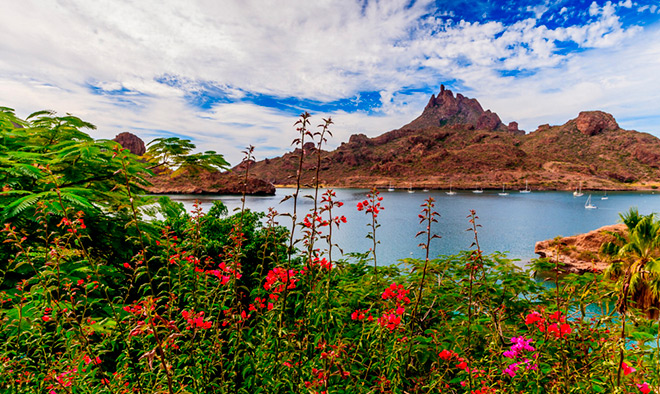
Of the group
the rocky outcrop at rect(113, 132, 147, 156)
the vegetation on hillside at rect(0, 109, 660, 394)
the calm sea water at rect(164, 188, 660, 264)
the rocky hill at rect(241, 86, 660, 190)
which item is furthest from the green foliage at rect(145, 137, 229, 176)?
the rocky hill at rect(241, 86, 660, 190)

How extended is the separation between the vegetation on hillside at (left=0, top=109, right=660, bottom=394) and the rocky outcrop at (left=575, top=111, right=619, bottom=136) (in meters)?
169

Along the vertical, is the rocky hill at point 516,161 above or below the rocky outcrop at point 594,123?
below

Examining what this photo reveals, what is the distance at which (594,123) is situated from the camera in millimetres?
125562

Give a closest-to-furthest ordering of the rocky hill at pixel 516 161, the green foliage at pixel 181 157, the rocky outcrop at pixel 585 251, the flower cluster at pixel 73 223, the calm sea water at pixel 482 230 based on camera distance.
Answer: the flower cluster at pixel 73 223
the green foliage at pixel 181 157
the rocky outcrop at pixel 585 251
the calm sea water at pixel 482 230
the rocky hill at pixel 516 161

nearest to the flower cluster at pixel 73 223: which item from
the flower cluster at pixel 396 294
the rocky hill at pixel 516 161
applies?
the flower cluster at pixel 396 294

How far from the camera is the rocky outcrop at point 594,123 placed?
12619 cm

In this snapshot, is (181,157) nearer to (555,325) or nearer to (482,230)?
(555,325)

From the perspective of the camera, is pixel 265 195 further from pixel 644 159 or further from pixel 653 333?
pixel 644 159

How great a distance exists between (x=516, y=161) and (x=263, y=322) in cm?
13925

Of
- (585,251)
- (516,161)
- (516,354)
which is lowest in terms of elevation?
(585,251)

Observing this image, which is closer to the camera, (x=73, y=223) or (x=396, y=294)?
(x=73, y=223)

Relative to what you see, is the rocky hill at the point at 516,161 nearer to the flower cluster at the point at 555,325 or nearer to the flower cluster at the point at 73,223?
the flower cluster at the point at 73,223

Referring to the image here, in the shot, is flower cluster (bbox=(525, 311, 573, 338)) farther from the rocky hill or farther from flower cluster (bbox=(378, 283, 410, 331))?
the rocky hill

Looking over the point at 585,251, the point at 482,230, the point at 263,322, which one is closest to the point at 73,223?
the point at 263,322
